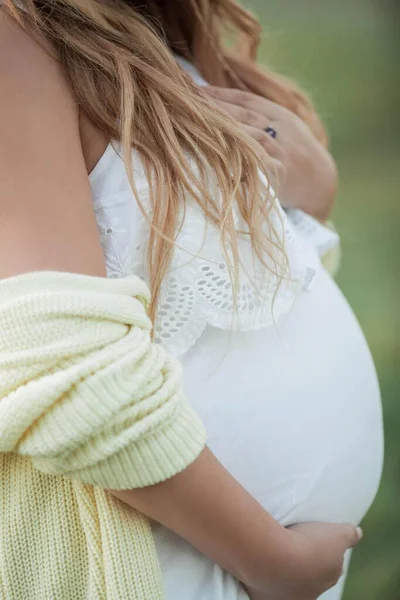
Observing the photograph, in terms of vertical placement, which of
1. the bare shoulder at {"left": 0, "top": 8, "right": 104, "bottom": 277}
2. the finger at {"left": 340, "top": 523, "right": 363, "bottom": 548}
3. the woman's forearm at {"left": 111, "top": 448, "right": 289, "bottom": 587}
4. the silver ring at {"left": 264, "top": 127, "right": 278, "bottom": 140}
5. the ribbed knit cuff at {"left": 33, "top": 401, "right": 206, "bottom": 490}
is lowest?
the finger at {"left": 340, "top": 523, "right": 363, "bottom": 548}

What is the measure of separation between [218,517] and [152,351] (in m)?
0.15

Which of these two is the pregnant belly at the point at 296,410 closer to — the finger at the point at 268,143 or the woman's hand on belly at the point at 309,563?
the woman's hand on belly at the point at 309,563

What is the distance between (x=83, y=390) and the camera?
50 cm

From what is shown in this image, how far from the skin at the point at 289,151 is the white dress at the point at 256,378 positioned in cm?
16

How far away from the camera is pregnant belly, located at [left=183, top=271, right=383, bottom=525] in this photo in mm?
663

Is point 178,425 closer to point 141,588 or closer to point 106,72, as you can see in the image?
point 141,588

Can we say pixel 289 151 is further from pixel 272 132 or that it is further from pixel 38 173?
pixel 38 173

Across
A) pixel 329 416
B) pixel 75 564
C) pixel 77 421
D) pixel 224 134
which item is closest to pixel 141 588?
pixel 75 564

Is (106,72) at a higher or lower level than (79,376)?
higher

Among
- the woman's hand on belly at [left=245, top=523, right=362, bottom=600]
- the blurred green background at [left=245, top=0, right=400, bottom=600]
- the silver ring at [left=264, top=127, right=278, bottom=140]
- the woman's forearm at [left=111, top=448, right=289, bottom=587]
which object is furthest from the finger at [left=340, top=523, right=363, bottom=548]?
the blurred green background at [left=245, top=0, right=400, bottom=600]

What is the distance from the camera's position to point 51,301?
50 centimetres

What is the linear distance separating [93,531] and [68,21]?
18.2 inches

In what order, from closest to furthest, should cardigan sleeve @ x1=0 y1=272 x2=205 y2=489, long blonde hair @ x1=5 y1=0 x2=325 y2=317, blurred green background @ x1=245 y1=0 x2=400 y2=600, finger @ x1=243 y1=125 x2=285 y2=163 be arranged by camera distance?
1. cardigan sleeve @ x1=0 y1=272 x2=205 y2=489
2. long blonde hair @ x1=5 y1=0 x2=325 y2=317
3. finger @ x1=243 y1=125 x2=285 y2=163
4. blurred green background @ x1=245 y1=0 x2=400 y2=600

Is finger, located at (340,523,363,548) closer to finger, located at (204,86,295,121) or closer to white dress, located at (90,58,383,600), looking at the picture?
white dress, located at (90,58,383,600)
